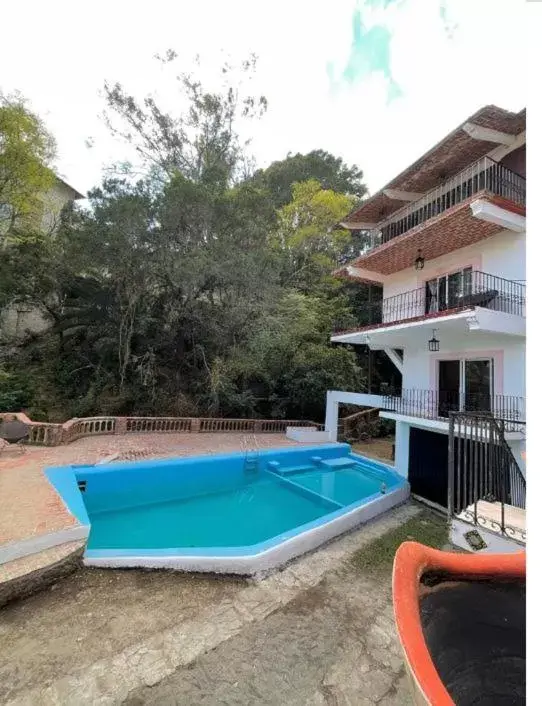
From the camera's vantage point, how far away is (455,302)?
1079 cm

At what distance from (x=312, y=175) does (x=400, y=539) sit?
2880 cm

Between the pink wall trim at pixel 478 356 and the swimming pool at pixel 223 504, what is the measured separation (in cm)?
366

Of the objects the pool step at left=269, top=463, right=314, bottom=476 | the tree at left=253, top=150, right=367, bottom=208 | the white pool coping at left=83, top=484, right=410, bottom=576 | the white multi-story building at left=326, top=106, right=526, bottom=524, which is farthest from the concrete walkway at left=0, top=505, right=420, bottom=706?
the tree at left=253, top=150, right=367, bottom=208

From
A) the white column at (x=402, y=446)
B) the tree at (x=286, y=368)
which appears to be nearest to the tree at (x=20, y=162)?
the tree at (x=286, y=368)

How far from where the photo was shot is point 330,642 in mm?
4168

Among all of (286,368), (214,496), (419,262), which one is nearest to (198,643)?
(214,496)

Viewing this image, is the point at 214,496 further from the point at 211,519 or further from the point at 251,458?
the point at 251,458

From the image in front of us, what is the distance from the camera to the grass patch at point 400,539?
6340 mm

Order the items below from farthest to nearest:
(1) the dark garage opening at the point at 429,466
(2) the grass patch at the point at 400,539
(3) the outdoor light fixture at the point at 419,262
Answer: (3) the outdoor light fixture at the point at 419,262, (1) the dark garage opening at the point at 429,466, (2) the grass patch at the point at 400,539

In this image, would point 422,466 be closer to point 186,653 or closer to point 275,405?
point 275,405

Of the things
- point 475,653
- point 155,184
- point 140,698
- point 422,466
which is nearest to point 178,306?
point 155,184

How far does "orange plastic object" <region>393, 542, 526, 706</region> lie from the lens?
55.2 inches

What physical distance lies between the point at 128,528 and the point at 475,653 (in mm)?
7386

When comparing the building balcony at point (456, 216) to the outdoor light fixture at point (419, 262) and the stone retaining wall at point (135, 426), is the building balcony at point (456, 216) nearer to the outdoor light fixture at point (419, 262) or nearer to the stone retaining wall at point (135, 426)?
the outdoor light fixture at point (419, 262)
